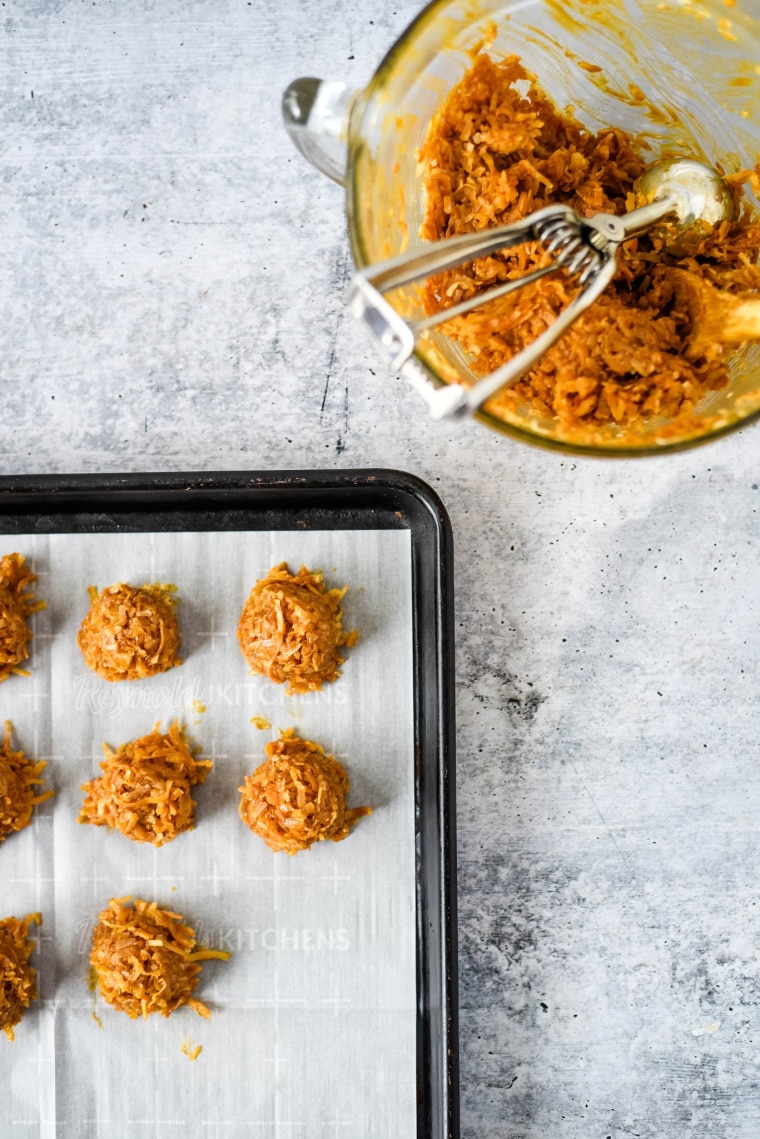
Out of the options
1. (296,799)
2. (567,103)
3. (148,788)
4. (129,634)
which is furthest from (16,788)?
(567,103)

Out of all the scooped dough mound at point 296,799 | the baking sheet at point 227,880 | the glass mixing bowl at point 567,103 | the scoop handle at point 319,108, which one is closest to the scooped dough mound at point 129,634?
the baking sheet at point 227,880

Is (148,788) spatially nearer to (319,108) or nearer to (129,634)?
(129,634)

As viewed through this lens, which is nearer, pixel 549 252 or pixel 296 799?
pixel 549 252

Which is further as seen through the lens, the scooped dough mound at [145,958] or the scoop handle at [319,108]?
the scooped dough mound at [145,958]

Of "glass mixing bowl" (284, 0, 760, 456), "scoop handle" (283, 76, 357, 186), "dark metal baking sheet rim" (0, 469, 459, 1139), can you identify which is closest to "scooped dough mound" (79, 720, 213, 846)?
"dark metal baking sheet rim" (0, 469, 459, 1139)

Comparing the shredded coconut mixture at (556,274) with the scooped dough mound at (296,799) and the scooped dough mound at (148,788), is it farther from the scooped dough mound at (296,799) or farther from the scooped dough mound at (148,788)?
the scooped dough mound at (148,788)

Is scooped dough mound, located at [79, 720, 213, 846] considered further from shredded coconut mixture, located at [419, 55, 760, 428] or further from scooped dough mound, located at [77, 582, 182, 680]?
shredded coconut mixture, located at [419, 55, 760, 428]

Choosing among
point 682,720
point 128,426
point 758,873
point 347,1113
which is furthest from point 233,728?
point 758,873
